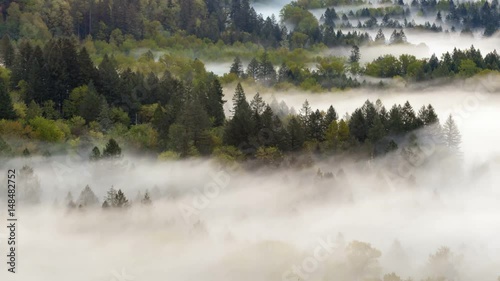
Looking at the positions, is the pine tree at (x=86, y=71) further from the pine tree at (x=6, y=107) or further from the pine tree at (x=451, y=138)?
the pine tree at (x=451, y=138)

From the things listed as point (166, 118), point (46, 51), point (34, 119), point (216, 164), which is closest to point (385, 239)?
point (216, 164)

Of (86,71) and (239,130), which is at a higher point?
(86,71)

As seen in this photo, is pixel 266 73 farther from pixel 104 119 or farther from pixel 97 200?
pixel 97 200

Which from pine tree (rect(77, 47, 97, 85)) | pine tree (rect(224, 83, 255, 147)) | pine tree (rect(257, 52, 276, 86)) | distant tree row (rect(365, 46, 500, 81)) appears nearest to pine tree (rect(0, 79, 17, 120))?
pine tree (rect(77, 47, 97, 85))

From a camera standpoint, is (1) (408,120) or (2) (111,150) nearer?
(2) (111,150)

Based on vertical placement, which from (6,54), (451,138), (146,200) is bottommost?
(146,200)

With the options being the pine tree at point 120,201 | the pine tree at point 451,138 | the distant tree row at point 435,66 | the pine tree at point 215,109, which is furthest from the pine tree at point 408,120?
the distant tree row at point 435,66

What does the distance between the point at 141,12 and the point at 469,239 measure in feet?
368

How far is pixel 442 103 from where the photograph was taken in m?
172

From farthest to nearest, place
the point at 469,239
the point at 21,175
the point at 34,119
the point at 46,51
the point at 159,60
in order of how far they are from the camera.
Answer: the point at 159,60
the point at 46,51
the point at 469,239
the point at 34,119
the point at 21,175

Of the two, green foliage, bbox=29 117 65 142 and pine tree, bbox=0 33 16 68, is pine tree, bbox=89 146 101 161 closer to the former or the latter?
green foliage, bbox=29 117 65 142

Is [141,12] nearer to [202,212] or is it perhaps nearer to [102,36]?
[102,36]

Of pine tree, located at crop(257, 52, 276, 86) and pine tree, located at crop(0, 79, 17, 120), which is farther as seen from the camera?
pine tree, located at crop(257, 52, 276, 86)

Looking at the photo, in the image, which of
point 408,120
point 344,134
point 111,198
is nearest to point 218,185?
point 344,134
